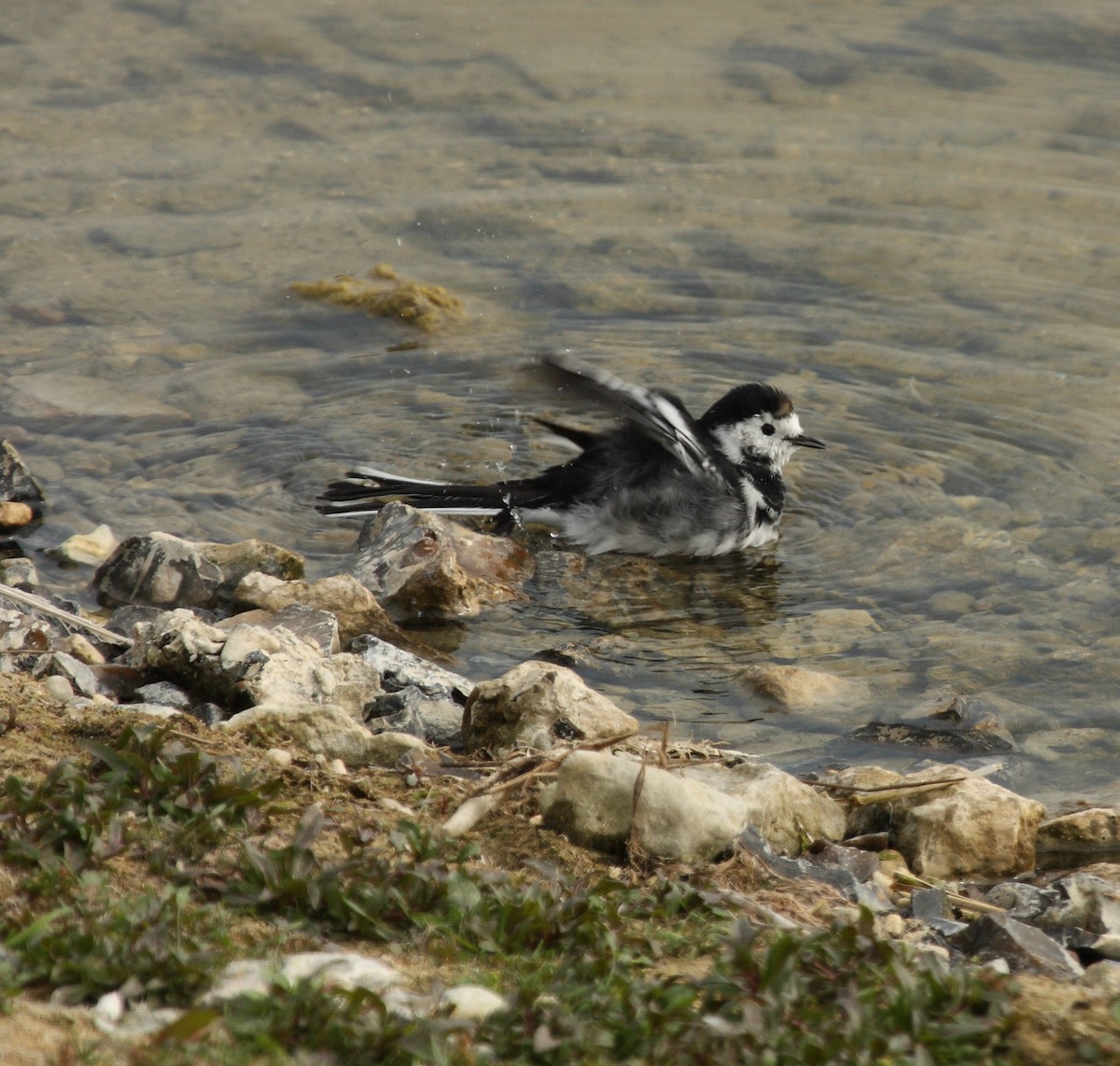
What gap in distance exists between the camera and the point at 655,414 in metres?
7.36

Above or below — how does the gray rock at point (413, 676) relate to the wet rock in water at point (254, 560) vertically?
above

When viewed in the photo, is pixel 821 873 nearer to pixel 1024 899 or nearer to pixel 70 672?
pixel 1024 899

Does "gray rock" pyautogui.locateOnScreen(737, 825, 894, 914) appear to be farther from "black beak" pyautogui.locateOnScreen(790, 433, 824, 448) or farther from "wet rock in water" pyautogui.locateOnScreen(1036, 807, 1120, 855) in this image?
"black beak" pyautogui.locateOnScreen(790, 433, 824, 448)

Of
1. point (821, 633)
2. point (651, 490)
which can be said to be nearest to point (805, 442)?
point (651, 490)

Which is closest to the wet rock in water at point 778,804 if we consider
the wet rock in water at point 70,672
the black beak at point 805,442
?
the wet rock in water at point 70,672

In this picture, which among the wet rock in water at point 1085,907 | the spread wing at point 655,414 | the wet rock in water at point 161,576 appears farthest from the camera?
the spread wing at point 655,414

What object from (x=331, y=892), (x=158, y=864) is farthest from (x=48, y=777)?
(x=331, y=892)

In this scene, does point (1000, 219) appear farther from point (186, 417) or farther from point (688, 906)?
point (688, 906)

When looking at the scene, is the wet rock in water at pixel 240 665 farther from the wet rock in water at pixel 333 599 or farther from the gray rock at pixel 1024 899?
the gray rock at pixel 1024 899

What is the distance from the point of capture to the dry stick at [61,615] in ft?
16.4

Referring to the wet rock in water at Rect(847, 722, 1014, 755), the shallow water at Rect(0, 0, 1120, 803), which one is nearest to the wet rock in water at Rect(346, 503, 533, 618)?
Result: the shallow water at Rect(0, 0, 1120, 803)

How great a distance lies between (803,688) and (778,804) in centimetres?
177

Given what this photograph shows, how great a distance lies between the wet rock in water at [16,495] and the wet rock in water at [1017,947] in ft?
17.5

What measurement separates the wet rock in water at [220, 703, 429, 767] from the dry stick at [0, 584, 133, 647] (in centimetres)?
102
